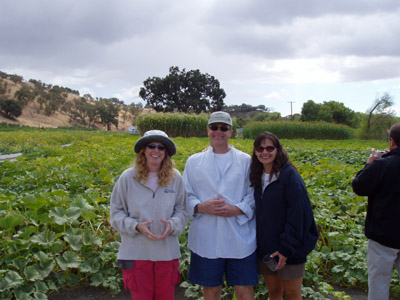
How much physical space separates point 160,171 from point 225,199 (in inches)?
18.9

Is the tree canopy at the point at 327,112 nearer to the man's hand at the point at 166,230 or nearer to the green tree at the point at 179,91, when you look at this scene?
the green tree at the point at 179,91

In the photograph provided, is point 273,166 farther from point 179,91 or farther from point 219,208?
point 179,91

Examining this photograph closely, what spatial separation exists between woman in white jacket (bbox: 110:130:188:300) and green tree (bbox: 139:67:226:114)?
52342 mm

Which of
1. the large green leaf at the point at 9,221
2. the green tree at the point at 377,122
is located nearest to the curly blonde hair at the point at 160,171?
the large green leaf at the point at 9,221

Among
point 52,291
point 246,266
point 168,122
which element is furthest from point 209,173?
point 168,122

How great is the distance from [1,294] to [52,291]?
40cm

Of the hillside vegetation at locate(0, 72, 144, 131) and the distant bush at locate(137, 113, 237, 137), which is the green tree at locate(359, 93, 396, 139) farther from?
the hillside vegetation at locate(0, 72, 144, 131)

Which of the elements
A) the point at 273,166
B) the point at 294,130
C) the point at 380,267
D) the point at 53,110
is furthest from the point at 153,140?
the point at 53,110

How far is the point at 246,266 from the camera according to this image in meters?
2.29

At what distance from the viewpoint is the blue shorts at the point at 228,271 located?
2270 mm

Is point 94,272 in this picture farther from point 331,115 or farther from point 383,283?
point 331,115

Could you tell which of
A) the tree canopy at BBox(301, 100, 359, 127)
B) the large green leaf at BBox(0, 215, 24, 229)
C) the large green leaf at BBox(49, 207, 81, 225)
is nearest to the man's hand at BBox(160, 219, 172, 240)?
the large green leaf at BBox(49, 207, 81, 225)

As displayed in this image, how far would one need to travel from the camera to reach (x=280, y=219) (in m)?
2.22

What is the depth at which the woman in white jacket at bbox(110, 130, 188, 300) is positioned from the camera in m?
2.26
